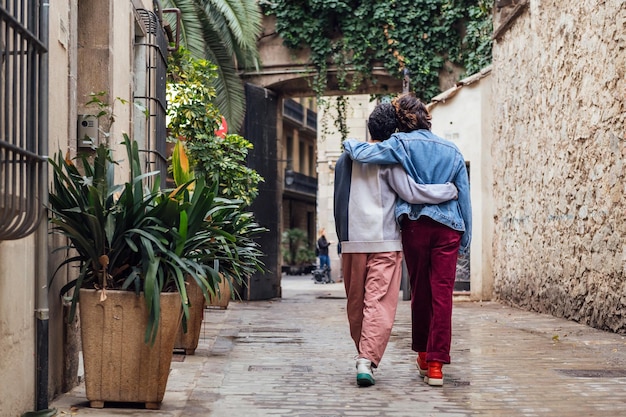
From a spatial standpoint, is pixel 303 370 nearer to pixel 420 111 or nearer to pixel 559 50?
pixel 420 111

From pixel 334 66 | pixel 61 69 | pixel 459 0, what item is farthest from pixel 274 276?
pixel 61 69

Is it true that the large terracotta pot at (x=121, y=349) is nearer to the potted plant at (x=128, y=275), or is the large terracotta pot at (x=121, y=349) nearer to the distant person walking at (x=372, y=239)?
the potted plant at (x=128, y=275)

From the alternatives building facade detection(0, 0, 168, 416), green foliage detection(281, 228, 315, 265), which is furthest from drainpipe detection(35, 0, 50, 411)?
green foliage detection(281, 228, 315, 265)

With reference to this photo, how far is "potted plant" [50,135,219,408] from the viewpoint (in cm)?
485

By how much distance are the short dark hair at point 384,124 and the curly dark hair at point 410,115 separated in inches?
1.5

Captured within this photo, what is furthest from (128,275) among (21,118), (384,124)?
(384,124)

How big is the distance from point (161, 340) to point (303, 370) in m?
1.83

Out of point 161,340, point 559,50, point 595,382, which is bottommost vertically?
point 595,382

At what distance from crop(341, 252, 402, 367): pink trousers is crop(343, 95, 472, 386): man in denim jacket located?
0.54 feet

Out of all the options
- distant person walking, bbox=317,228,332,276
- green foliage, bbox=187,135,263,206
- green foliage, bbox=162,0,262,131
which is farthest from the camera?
distant person walking, bbox=317,228,332,276

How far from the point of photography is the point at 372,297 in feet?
19.7

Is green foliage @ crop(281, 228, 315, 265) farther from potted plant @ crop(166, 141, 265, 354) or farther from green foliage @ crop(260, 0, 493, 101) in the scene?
potted plant @ crop(166, 141, 265, 354)

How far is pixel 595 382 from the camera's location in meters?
5.92

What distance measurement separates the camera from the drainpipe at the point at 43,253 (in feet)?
14.3
